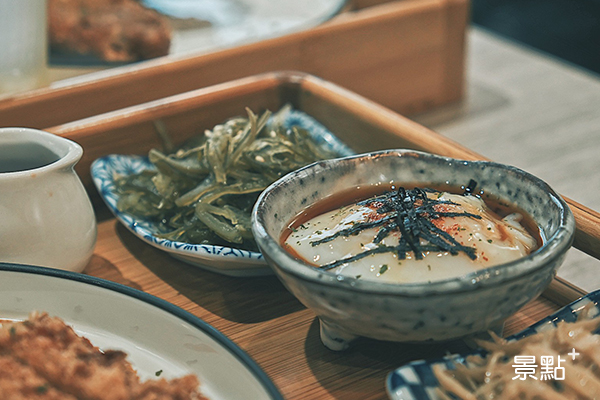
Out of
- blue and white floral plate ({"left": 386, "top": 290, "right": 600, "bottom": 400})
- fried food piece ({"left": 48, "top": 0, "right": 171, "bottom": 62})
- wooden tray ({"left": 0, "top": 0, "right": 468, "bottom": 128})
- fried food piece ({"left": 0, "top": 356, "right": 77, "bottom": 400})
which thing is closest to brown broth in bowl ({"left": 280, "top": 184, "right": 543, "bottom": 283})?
blue and white floral plate ({"left": 386, "top": 290, "right": 600, "bottom": 400})

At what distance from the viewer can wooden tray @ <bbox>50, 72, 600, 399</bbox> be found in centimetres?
95

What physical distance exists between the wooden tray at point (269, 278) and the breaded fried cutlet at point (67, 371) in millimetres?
203

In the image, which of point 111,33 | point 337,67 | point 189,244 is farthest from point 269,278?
point 111,33

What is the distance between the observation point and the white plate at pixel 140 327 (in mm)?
854

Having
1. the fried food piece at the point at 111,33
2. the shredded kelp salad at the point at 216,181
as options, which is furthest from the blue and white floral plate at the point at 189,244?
the fried food piece at the point at 111,33

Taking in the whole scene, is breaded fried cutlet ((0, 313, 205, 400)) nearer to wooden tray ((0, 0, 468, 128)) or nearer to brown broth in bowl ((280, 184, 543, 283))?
brown broth in bowl ((280, 184, 543, 283))

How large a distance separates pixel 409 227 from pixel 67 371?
19.3 inches

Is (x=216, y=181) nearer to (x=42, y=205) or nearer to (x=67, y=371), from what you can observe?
(x=42, y=205)

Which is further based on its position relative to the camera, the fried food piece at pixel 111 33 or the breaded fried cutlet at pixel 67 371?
the fried food piece at pixel 111 33

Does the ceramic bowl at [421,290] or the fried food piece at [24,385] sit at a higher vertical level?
the ceramic bowl at [421,290]

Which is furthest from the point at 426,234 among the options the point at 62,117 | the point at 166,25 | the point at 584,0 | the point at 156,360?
the point at 584,0

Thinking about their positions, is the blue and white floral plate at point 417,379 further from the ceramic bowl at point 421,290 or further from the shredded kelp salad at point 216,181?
the shredded kelp salad at point 216,181

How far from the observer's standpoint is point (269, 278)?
1.16 metres

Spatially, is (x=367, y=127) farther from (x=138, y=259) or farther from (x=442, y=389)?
(x=442, y=389)
